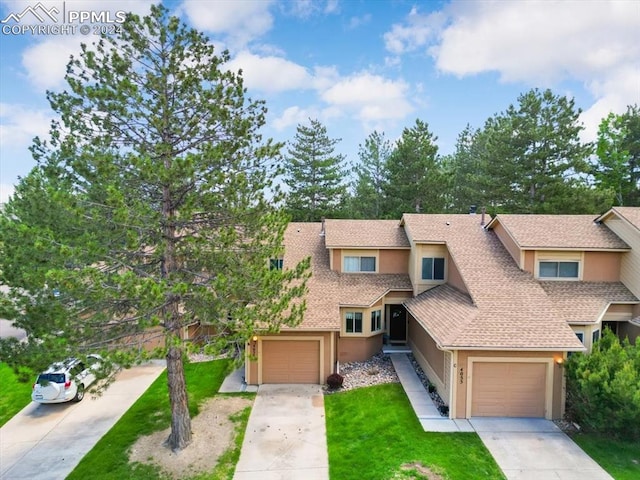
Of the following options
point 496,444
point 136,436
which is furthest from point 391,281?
point 136,436

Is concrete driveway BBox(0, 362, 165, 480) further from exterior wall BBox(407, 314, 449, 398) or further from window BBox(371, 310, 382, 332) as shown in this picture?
exterior wall BBox(407, 314, 449, 398)

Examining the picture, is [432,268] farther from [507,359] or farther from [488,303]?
[507,359]

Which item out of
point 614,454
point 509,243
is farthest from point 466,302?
point 614,454

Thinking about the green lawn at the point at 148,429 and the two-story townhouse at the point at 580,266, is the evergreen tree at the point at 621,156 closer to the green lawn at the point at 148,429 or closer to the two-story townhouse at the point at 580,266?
the two-story townhouse at the point at 580,266

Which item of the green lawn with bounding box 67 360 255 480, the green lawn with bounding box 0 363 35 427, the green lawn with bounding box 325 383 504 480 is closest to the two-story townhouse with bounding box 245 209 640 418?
the green lawn with bounding box 325 383 504 480

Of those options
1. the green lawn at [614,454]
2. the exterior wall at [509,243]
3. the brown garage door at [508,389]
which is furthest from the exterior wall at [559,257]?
the green lawn at [614,454]

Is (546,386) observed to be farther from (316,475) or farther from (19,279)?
(19,279)
